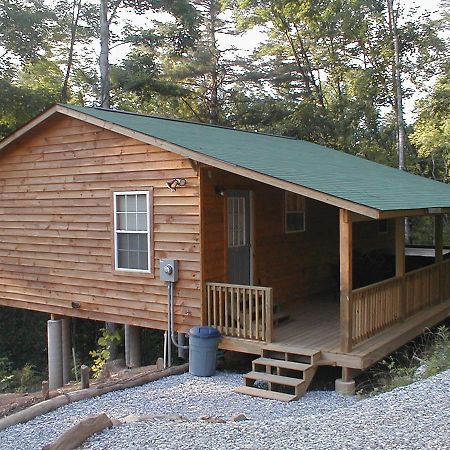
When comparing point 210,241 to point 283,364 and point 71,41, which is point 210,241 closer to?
point 283,364

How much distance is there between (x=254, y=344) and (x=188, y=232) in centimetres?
204

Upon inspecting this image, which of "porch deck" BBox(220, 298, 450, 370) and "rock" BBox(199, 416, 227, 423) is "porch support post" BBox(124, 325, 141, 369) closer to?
"porch deck" BBox(220, 298, 450, 370)

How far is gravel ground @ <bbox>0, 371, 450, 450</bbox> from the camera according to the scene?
5.13m

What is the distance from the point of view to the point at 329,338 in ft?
29.5

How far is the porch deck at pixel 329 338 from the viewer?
8117 mm

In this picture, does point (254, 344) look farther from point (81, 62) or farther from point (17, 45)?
point (81, 62)

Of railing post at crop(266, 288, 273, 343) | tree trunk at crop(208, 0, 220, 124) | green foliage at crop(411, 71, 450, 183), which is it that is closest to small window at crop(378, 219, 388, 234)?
green foliage at crop(411, 71, 450, 183)

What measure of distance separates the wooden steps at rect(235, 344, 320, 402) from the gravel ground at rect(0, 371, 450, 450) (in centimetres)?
17

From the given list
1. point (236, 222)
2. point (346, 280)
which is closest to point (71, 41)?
point (236, 222)

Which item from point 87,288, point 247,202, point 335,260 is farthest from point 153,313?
point 335,260

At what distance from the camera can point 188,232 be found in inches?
364

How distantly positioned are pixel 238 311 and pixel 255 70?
23.0 metres

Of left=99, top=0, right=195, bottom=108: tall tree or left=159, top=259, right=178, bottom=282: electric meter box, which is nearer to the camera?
left=159, top=259, right=178, bottom=282: electric meter box

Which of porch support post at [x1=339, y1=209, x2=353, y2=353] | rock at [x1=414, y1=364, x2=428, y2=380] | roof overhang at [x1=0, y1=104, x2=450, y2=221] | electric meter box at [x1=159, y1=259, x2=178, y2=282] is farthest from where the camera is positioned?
electric meter box at [x1=159, y1=259, x2=178, y2=282]
